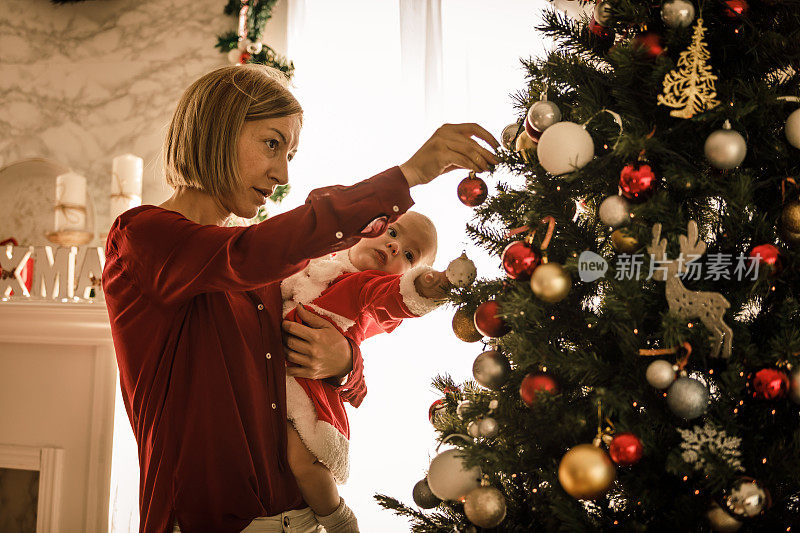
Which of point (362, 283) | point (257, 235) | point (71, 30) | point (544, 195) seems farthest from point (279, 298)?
point (71, 30)

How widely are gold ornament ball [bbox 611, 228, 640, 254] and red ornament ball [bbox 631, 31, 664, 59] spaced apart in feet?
0.96

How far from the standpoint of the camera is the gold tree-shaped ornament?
970 millimetres

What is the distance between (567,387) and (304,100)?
71.9 inches

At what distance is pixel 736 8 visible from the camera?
0.99 meters

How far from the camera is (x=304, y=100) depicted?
2551 mm

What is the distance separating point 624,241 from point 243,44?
2.09 metres

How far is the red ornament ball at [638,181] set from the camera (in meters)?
0.95

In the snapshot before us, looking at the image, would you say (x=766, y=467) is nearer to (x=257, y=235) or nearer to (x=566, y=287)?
(x=566, y=287)

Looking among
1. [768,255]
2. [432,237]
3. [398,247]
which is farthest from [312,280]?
[768,255]

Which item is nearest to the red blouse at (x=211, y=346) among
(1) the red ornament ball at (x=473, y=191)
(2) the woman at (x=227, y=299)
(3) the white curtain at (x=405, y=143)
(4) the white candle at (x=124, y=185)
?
(2) the woman at (x=227, y=299)

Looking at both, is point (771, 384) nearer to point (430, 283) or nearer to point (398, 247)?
point (430, 283)

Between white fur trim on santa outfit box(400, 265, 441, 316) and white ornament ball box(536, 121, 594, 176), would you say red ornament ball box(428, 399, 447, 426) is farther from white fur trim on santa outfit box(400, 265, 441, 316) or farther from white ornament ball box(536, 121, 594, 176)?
white ornament ball box(536, 121, 594, 176)

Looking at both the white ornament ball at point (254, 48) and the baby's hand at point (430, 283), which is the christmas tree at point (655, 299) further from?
the white ornament ball at point (254, 48)

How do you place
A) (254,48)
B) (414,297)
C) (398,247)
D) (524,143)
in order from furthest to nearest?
(254,48), (398,247), (414,297), (524,143)
